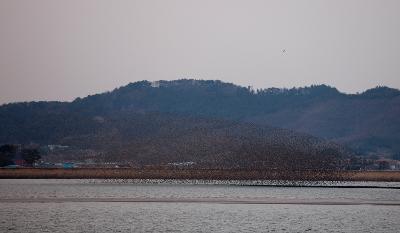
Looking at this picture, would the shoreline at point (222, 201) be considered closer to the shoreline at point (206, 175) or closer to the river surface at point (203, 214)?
the river surface at point (203, 214)

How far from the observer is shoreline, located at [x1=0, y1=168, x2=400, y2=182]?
454ft

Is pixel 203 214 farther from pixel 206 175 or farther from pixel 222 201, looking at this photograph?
pixel 206 175

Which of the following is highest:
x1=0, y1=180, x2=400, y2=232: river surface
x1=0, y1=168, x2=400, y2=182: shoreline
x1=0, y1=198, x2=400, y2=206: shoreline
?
x1=0, y1=168, x2=400, y2=182: shoreline

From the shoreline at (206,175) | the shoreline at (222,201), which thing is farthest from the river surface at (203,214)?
the shoreline at (206,175)

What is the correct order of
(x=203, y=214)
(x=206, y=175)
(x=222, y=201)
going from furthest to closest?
(x=206, y=175) < (x=222, y=201) < (x=203, y=214)

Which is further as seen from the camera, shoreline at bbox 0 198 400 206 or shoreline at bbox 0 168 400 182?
shoreline at bbox 0 168 400 182

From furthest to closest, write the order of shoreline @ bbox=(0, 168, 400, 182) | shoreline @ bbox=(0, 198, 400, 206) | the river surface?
1. shoreline @ bbox=(0, 168, 400, 182)
2. shoreline @ bbox=(0, 198, 400, 206)
3. the river surface

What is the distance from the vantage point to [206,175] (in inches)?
6186

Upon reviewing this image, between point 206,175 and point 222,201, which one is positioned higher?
point 206,175

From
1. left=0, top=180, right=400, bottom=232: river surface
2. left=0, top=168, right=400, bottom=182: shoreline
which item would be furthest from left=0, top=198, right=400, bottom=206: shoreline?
left=0, top=168, right=400, bottom=182: shoreline

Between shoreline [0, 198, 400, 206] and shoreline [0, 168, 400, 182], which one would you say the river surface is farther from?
shoreline [0, 168, 400, 182]

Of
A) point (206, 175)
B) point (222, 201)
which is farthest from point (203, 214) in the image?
point (206, 175)

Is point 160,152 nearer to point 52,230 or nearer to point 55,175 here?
point 55,175

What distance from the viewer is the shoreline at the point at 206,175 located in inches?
5448
